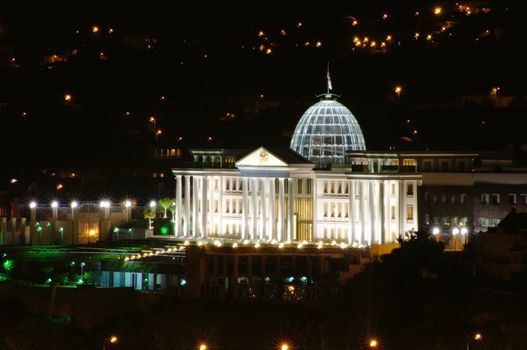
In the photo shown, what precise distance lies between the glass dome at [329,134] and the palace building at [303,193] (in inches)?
2.7

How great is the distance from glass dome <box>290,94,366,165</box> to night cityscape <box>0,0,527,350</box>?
5.4 inches

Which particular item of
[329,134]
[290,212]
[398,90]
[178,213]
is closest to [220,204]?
[178,213]

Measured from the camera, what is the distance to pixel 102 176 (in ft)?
527

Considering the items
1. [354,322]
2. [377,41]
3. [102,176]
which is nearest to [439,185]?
[354,322]

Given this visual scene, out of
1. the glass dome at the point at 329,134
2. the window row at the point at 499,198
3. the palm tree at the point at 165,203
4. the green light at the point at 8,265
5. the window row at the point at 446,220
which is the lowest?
the green light at the point at 8,265

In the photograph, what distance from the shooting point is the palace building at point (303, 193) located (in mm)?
126000

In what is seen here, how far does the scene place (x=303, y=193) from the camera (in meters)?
133

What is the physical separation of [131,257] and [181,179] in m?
22.2

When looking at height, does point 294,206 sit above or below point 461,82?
below

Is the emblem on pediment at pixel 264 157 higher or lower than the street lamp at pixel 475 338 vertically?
higher

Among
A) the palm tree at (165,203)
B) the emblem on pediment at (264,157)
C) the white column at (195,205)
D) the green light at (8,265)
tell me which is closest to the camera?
the green light at (8,265)

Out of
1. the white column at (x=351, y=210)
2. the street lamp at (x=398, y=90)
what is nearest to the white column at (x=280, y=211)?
the white column at (x=351, y=210)

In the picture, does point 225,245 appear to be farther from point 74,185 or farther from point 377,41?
point 377,41

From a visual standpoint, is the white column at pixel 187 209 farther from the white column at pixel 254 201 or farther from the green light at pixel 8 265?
the green light at pixel 8 265
